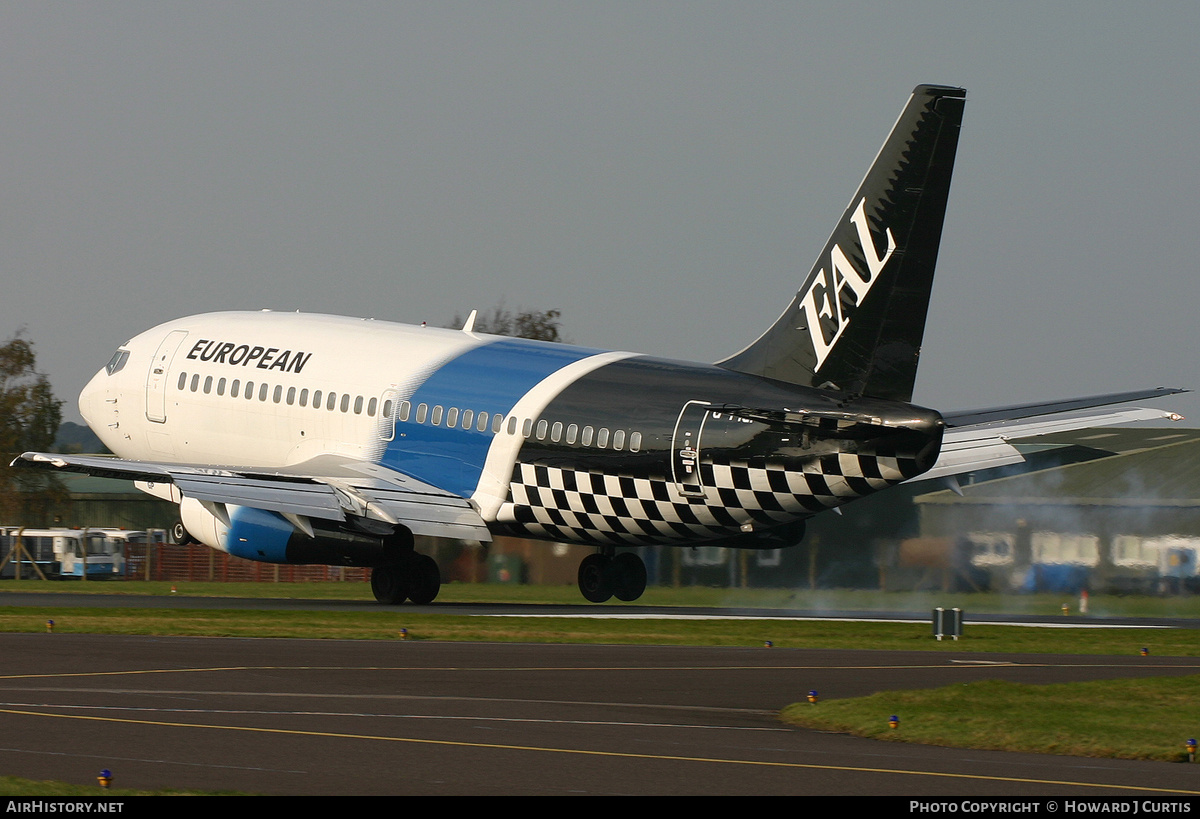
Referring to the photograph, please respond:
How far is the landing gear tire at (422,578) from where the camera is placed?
4209cm

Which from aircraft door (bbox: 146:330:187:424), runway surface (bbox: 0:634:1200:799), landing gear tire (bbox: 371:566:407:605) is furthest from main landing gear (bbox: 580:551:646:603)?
runway surface (bbox: 0:634:1200:799)

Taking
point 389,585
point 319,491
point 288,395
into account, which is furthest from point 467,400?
point 288,395

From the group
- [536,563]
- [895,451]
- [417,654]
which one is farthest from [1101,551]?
[417,654]

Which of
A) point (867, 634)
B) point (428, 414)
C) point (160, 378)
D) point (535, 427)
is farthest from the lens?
point (160, 378)

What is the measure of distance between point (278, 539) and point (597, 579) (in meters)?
8.16

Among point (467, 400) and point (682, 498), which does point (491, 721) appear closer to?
point (682, 498)

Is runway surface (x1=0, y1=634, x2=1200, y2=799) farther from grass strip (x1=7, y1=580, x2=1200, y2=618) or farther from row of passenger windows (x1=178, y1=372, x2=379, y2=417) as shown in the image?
row of passenger windows (x1=178, y1=372, x2=379, y2=417)

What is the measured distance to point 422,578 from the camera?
4216cm

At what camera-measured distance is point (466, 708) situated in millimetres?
21219

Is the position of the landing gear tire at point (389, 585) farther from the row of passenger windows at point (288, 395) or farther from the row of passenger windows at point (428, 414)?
the row of passenger windows at point (288, 395)

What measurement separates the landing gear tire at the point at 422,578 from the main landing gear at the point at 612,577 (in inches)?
151

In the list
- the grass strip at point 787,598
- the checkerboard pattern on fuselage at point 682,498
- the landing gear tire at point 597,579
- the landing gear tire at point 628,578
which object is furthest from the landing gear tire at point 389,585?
the landing gear tire at point 628,578

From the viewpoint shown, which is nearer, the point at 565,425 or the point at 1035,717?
the point at 1035,717
